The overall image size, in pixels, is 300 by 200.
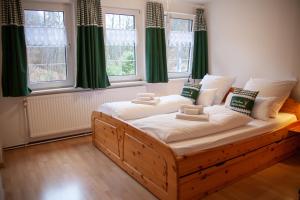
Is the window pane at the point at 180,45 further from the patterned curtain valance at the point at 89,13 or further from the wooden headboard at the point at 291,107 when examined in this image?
the wooden headboard at the point at 291,107

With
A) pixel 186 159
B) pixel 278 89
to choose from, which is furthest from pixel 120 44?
pixel 186 159

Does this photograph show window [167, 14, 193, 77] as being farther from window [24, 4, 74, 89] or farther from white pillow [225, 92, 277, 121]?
white pillow [225, 92, 277, 121]

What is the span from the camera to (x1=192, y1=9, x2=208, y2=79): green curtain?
473 centimetres

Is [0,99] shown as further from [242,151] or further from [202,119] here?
[242,151]

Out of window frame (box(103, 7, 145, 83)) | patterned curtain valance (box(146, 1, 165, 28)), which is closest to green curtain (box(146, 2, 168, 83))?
patterned curtain valance (box(146, 1, 165, 28))

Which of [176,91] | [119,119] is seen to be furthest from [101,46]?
[176,91]

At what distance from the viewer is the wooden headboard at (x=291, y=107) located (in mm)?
3305

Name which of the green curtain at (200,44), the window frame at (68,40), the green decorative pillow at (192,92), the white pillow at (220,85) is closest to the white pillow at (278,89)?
the white pillow at (220,85)

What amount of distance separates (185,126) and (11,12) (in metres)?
2.66

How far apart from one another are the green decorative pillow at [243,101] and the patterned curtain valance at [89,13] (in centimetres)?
229

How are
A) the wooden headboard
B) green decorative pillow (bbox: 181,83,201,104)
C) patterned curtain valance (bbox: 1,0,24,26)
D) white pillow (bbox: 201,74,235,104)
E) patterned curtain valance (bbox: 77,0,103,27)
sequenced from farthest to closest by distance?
white pillow (bbox: 201,74,235,104), green decorative pillow (bbox: 181,83,201,104), patterned curtain valance (bbox: 77,0,103,27), the wooden headboard, patterned curtain valance (bbox: 1,0,24,26)

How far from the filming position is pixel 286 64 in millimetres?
3490

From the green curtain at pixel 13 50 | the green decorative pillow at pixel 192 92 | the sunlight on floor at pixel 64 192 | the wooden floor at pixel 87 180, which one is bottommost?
the sunlight on floor at pixel 64 192

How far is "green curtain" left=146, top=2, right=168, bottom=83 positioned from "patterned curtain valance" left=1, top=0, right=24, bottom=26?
197cm
